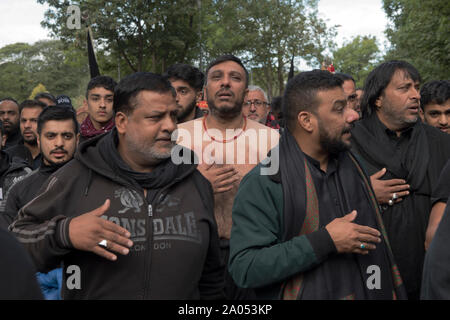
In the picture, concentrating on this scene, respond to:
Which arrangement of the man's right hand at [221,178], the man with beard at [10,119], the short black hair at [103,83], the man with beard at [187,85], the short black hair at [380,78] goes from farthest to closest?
1. the man with beard at [10,119]
2. the short black hair at [103,83]
3. the man with beard at [187,85]
4. the short black hair at [380,78]
5. the man's right hand at [221,178]

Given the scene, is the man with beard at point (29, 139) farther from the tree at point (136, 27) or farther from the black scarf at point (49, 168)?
the tree at point (136, 27)

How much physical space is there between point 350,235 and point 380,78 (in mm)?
2001

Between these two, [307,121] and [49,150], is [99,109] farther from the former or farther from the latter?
[307,121]

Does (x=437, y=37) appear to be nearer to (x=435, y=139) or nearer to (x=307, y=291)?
(x=435, y=139)

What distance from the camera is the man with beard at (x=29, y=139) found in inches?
239

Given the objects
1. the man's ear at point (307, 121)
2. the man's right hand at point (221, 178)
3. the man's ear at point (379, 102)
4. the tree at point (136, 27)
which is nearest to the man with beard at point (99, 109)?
the man's right hand at point (221, 178)

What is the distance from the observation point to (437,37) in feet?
49.0

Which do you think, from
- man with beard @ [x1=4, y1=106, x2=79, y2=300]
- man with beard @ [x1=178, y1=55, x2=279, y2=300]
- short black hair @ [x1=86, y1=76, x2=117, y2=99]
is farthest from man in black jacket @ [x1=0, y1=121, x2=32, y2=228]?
man with beard @ [x1=178, y1=55, x2=279, y2=300]

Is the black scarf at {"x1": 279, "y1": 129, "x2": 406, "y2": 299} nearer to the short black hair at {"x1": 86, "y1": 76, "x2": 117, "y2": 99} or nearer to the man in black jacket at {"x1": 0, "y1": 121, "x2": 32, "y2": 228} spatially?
the man in black jacket at {"x1": 0, "y1": 121, "x2": 32, "y2": 228}

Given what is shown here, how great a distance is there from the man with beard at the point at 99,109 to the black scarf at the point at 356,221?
337 centimetres

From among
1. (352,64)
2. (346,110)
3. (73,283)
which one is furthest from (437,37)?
(352,64)

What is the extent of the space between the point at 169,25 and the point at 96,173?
61.4 ft

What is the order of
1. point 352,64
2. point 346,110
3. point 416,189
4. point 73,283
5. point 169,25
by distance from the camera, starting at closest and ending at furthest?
point 73,283, point 346,110, point 416,189, point 169,25, point 352,64

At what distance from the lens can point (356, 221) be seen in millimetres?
2650
